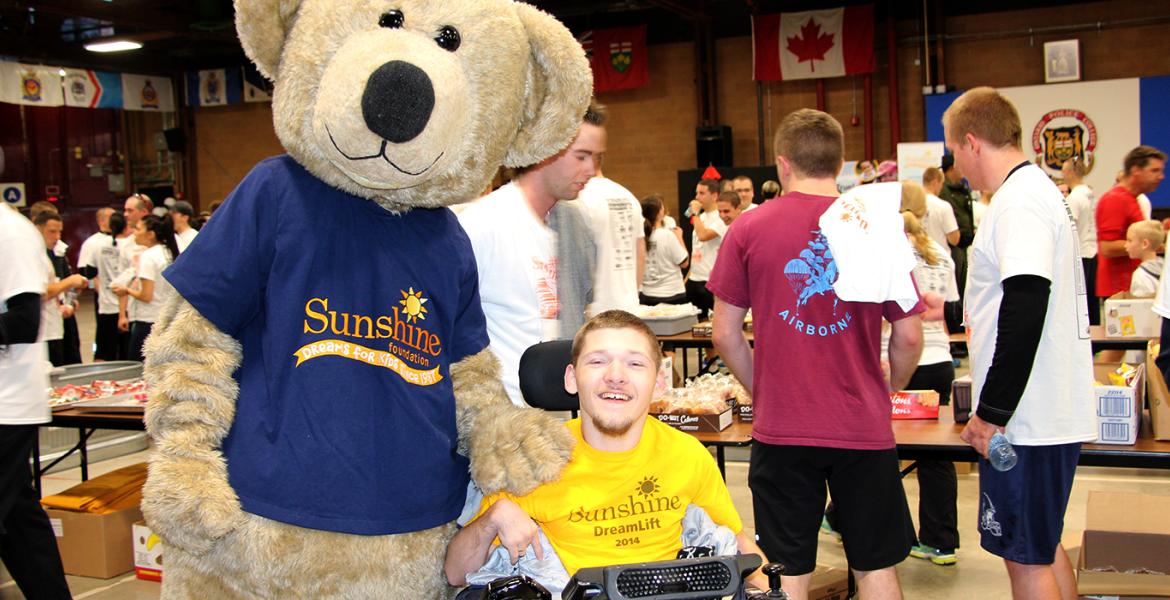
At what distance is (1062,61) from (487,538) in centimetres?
1309

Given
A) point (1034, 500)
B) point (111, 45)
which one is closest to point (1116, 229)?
point (1034, 500)

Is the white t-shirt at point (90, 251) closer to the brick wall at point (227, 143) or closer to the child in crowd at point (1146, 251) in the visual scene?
the child in crowd at point (1146, 251)

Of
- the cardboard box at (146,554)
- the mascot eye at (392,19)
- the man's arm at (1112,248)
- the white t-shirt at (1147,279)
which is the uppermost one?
the mascot eye at (392,19)

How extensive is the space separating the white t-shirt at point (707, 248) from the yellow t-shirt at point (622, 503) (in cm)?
639

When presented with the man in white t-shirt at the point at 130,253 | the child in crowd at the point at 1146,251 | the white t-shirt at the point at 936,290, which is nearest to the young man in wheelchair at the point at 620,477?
the white t-shirt at the point at 936,290

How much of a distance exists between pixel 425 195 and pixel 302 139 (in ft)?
0.70

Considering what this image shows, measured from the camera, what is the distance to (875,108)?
1403 centimetres

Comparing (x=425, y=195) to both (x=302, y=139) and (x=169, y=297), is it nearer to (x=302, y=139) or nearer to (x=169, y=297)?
(x=302, y=139)

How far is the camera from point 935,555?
4293 mm

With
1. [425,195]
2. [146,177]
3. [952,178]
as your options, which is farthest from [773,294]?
[146,177]

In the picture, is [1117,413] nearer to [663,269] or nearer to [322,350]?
[322,350]

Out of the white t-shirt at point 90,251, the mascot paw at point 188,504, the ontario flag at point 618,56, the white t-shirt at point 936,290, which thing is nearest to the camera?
the mascot paw at point 188,504

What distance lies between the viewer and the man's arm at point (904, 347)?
9.71ft

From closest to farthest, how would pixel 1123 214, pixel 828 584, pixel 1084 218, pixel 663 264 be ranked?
pixel 828 584
pixel 1123 214
pixel 1084 218
pixel 663 264
